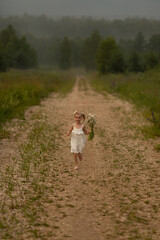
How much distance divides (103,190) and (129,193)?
0.49 meters

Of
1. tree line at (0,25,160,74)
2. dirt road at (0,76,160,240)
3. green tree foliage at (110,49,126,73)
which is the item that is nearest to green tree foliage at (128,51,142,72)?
tree line at (0,25,160,74)

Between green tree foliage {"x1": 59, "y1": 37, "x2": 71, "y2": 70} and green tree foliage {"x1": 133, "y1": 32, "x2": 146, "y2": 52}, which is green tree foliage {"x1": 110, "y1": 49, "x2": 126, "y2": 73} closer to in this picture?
green tree foliage {"x1": 59, "y1": 37, "x2": 71, "y2": 70}

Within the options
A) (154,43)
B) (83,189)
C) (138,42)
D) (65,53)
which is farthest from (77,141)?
(154,43)

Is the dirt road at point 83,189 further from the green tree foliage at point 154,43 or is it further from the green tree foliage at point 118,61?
→ the green tree foliage at point 154,43

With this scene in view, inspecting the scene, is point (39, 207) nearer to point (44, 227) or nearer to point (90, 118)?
point (44, 227)

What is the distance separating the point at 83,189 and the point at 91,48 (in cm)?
8853

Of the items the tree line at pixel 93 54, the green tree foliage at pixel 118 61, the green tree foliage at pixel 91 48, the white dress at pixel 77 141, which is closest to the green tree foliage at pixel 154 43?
the tree line at pixel 93 54

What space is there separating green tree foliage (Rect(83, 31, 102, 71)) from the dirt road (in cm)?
8273

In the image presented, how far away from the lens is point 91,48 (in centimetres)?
9038

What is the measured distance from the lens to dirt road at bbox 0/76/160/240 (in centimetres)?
388

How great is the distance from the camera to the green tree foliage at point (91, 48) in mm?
88938

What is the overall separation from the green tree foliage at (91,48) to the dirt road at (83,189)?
8273 cm

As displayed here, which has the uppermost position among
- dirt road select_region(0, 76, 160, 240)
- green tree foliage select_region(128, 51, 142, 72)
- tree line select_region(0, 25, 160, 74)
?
tree line select_region(0, 25, 160, 74)

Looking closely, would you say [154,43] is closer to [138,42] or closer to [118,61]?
[138,42]
